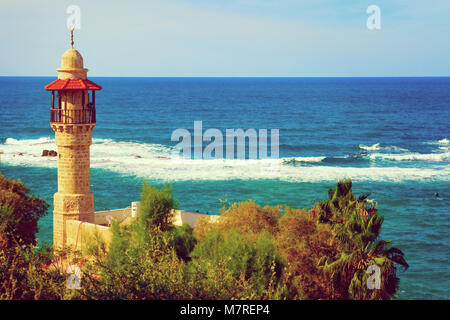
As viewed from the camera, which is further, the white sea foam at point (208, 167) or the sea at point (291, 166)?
the white sea foam at point (208, 167)

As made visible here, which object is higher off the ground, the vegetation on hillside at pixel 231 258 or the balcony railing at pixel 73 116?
the balcony railing at pixel 73 116

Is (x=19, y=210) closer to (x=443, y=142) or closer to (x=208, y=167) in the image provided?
(x=208, y=167)

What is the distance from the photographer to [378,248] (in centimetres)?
1766

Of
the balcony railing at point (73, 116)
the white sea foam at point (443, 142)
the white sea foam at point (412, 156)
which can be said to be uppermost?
the balcony railing at point (73, 116)

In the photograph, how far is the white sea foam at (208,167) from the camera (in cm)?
5738

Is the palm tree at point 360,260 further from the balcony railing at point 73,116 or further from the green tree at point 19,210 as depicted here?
the green tree at point 19,210

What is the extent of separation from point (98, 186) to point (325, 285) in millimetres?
37142

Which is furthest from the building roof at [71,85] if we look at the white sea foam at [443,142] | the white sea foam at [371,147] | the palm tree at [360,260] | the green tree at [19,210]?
the white sea foam at [443,142]

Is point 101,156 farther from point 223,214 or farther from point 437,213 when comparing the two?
point 223,214

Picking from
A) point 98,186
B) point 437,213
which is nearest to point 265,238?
point 437,213

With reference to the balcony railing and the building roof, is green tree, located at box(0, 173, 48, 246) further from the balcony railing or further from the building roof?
the building roof

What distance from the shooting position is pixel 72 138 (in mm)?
25344

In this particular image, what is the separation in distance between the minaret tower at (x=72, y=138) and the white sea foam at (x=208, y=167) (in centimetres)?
2858

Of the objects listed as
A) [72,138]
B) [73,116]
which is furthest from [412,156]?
[72,138]
